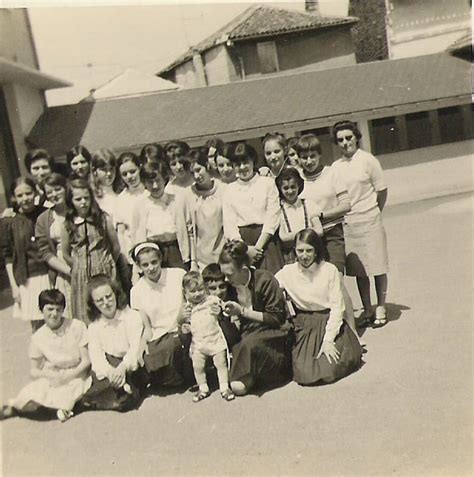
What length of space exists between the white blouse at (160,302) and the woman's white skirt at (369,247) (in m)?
1.26

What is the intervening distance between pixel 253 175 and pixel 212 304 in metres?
0.93

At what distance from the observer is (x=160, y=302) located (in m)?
3.35

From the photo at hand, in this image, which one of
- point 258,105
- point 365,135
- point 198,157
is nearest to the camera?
point 198,157

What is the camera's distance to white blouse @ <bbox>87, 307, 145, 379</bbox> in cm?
316

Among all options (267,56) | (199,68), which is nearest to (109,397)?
(267,56)

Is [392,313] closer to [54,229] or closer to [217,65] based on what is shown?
[54,229]

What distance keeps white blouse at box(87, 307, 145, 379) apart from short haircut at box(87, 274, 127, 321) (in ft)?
0.20

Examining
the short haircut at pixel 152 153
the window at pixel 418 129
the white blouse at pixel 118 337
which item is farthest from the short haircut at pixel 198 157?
the window at pixel 418 129

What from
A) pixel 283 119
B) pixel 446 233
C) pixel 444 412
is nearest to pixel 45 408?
pixel 444 412

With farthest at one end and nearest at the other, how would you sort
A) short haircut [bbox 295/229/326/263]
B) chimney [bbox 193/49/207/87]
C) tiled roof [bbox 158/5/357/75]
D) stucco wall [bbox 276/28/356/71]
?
chimney [bbox 193/49/207/87] → stucco wall [bbox 276/28/356/71] → tiled roof [bbox 158/5/357/75] → short haircut [bbox 295/229/326/263]

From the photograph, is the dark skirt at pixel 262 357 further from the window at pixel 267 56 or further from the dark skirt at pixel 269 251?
the window at pixel 267 56

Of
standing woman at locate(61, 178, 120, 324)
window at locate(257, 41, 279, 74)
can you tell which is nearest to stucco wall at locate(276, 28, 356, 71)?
window at locate(257, 41, 279, 74)

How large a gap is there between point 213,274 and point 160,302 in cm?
37

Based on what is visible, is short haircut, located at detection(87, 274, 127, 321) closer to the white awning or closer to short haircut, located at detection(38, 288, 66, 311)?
short haircut, located at detection(38, 288, 66, 311)
